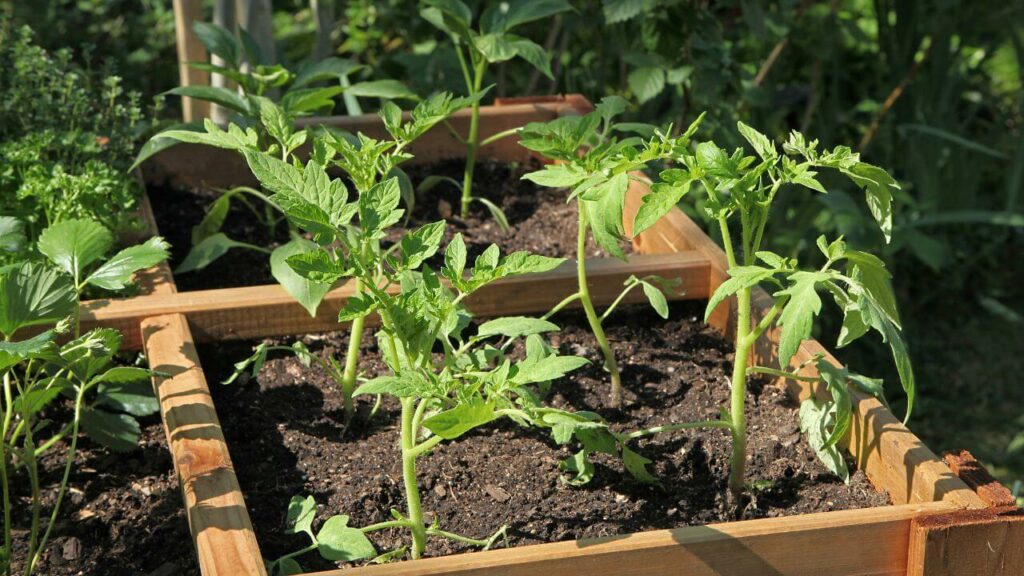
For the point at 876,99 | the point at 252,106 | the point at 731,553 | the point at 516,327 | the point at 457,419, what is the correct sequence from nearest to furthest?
the point at 457,419, the point at 731,553, the point at 516,327, the point at 252,106, the point at 876,99

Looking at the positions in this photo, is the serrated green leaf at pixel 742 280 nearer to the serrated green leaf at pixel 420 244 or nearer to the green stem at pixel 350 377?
the serrated green leaf at pixel 420 244

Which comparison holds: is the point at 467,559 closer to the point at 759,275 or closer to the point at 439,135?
the point at 759,275

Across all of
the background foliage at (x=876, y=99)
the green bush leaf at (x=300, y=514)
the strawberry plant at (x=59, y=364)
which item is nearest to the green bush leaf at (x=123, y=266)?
the strawberry plant at (x=59, y=364)

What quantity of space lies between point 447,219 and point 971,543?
55.1 inches

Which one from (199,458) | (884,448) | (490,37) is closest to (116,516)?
(199,458)

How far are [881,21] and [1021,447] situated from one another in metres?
1.29

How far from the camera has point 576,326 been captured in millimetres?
2137

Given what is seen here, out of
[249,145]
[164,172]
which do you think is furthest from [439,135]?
[249,145]

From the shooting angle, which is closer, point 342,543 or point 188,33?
point 342,543

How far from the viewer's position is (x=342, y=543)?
145 cm

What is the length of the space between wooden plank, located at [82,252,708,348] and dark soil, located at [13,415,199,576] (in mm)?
182

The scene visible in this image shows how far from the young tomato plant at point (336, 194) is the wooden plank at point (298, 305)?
0.09m

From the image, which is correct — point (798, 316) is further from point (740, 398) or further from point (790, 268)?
point (740, 398)

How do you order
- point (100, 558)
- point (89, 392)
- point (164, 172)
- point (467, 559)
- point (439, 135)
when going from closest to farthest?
point (467, 559), point (100, 558), point (89, 392), point (164, 172), point (439, 135)
